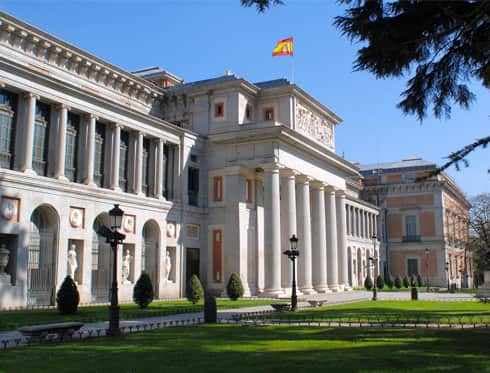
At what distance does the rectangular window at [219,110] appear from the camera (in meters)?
Answer: 45.3

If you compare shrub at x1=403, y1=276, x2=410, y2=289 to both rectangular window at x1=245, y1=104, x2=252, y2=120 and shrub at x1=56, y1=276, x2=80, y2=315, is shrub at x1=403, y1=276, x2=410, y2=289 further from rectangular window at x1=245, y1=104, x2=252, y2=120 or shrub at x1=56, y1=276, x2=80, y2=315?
shrub at x1=56, y1=276, x2=80, y2=315

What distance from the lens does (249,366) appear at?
1122 centimetres

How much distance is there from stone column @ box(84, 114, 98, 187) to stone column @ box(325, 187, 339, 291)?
2585 centimetres

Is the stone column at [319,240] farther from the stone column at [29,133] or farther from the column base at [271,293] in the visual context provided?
the stone column at [29,133]

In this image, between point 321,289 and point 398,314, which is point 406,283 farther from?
point 398,314

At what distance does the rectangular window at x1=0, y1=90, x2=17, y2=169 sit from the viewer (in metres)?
29.5

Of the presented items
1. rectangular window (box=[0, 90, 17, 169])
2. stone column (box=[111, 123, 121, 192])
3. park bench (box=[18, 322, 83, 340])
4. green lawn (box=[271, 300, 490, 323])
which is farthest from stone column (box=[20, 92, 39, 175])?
green lawn (box=[271, 300, 490, 323])

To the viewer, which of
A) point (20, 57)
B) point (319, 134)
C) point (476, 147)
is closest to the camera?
point (476, 147)

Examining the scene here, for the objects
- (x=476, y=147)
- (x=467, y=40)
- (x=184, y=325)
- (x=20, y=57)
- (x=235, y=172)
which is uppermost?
(x=20, y=57)

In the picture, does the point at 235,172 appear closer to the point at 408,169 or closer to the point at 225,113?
the point at 225,113

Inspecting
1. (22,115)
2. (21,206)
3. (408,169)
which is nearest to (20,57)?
(22,115)

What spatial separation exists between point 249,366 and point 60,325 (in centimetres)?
737

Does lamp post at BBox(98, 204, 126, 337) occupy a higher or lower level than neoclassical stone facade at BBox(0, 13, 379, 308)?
lower

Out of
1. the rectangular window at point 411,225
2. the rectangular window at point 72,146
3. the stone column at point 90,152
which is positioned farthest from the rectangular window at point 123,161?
the rectangular window at point 411,225
